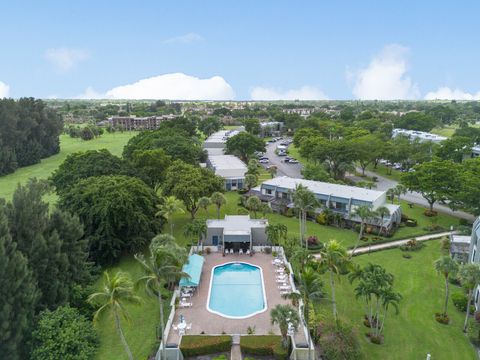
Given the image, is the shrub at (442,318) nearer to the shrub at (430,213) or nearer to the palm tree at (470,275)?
the palm tree at (470,275)

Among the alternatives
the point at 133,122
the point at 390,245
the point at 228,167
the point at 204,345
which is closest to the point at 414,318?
the point at 390,245

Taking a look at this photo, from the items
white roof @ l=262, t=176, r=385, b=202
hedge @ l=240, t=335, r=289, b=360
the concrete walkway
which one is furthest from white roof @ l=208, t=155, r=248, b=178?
hedge @ l=240, t=335, r=289, b=360

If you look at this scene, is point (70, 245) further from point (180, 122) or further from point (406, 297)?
point (180, 122)

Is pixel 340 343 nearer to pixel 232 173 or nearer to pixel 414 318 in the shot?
pixel 414 318

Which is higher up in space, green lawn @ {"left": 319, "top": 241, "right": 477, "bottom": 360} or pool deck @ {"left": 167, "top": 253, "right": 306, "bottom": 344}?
green lawn @ {"left": 319, "top": 241, "right": 477, "bottom": 360}

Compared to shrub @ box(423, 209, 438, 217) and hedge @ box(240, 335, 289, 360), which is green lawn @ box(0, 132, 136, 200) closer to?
hedge @ box(240, 335, 289, 360)
